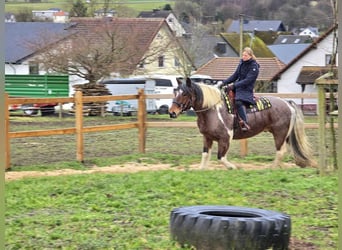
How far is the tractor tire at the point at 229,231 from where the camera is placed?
4.68 metres

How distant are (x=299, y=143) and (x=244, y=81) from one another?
4.92 ft

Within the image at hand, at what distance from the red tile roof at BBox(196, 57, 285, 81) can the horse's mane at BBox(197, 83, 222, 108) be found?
1255 inches

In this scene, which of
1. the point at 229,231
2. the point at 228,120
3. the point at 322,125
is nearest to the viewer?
the point at 229,231

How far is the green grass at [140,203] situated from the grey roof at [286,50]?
146ft

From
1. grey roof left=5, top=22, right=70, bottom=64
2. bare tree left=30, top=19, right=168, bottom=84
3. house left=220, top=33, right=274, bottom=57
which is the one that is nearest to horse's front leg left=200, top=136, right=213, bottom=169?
bare tree left=30, top=19, right=168, bottom=84

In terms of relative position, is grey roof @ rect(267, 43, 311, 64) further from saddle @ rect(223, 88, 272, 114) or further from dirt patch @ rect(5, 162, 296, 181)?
dirt patch @ rect(5, 162, 296, 181)

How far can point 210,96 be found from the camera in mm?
10844

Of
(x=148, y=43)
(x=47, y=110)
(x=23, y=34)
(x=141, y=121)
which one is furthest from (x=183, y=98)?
(x=23, y=34)

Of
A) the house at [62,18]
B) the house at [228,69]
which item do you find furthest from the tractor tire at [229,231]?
the house at [228,69]

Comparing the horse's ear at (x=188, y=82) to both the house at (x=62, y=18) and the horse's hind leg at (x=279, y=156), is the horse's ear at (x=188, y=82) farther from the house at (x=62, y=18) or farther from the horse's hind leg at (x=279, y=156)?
the house at (x=62, y=18)

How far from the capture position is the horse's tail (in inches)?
439

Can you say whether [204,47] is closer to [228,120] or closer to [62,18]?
[62,18]

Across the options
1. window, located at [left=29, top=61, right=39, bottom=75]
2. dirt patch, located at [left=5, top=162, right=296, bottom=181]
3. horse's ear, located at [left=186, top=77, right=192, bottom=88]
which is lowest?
dirt patch, located at [left=5, top=162, right=296, bottom=181]

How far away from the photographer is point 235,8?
1206 inches
